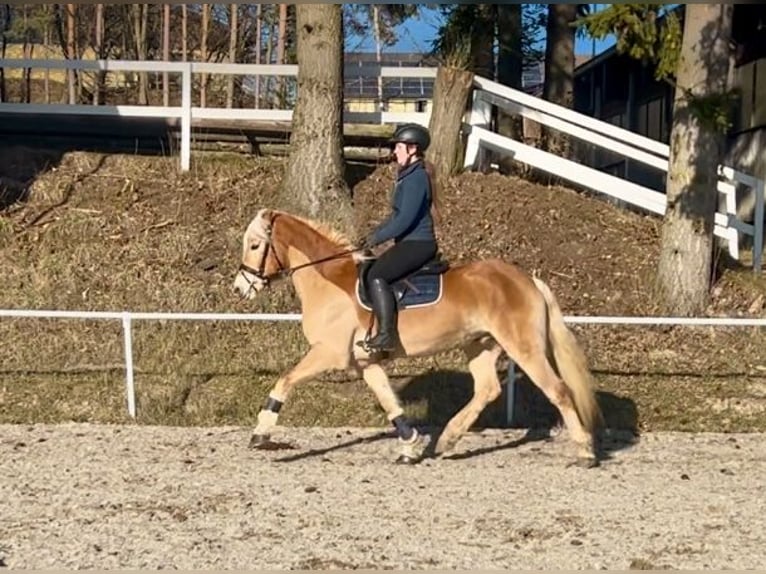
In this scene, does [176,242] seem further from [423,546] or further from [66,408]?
[423,546]

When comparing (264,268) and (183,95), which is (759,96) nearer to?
(183,95)

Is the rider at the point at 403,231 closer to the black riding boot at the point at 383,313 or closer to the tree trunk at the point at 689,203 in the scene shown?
the black riding boot at the point at 383,313

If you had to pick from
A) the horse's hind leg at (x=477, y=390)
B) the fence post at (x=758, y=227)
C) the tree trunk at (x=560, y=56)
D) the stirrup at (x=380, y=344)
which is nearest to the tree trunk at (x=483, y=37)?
the tree trunk at (x=560, y=56)

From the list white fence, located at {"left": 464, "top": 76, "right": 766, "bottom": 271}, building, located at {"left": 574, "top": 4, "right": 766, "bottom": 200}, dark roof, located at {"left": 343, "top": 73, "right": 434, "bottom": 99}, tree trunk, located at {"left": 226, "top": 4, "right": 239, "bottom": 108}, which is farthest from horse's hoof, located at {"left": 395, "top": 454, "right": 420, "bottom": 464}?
dark roof, located at {"left": 343, "top": 73, "right": 434, "bottom": 99}

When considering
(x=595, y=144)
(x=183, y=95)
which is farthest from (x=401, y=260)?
(x=183, y=95)

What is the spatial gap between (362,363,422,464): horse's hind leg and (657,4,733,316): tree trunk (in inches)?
201

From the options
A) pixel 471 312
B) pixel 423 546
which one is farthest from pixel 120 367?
pixel 423 546

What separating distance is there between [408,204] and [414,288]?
710 millimetres

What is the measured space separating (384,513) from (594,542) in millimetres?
1412

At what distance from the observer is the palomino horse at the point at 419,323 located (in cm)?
898

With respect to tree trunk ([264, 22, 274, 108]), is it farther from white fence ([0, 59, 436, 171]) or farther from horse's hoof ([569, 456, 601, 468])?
horse's hoof ([569, 456, 601, 468])

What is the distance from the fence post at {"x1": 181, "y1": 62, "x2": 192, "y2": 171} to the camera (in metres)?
15.2

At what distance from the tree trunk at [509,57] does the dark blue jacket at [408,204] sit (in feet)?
30.2

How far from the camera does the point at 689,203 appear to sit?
13008mm
